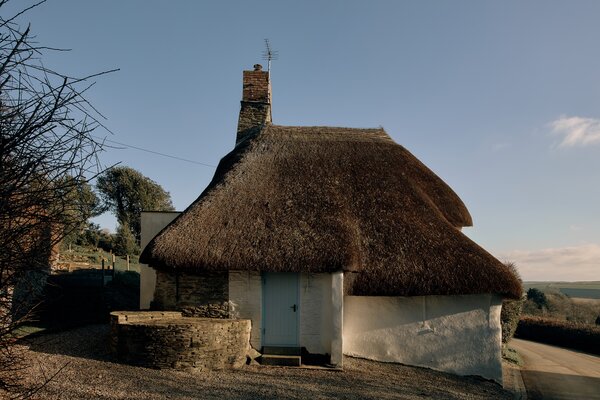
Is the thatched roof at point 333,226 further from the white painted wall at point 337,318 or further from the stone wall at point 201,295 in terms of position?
the stone wall at point 201,295

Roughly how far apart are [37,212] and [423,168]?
11281 mm

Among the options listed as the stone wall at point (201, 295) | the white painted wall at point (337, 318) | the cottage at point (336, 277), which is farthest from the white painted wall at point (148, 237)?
the white painted wall at point (337, 318)

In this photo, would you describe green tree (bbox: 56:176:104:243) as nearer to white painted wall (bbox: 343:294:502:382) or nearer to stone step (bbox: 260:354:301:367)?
stone step (bbox: 260:354:301:367)

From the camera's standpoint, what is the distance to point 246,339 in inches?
359

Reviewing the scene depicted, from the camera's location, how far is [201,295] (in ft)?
31.4

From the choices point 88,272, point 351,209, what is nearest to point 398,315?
point 351,209

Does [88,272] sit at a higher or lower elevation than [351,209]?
lower

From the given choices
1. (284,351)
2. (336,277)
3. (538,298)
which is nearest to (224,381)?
(284,351)

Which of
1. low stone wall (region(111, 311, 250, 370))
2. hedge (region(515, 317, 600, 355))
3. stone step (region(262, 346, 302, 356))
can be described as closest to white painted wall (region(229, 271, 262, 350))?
stone step (region(262, 346, 302, 356))

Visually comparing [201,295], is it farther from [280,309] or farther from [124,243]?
[124,243]

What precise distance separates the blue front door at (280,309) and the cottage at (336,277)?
0.9 inches

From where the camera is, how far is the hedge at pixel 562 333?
1742 cm

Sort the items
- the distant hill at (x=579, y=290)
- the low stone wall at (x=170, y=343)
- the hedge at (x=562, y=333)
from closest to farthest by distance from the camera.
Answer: the low stone wall at (x=170, y=343) < the hedge at (x=562, y=333) < the distant hill at (x=579, y=290)

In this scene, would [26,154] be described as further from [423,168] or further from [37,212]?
[423,168]
